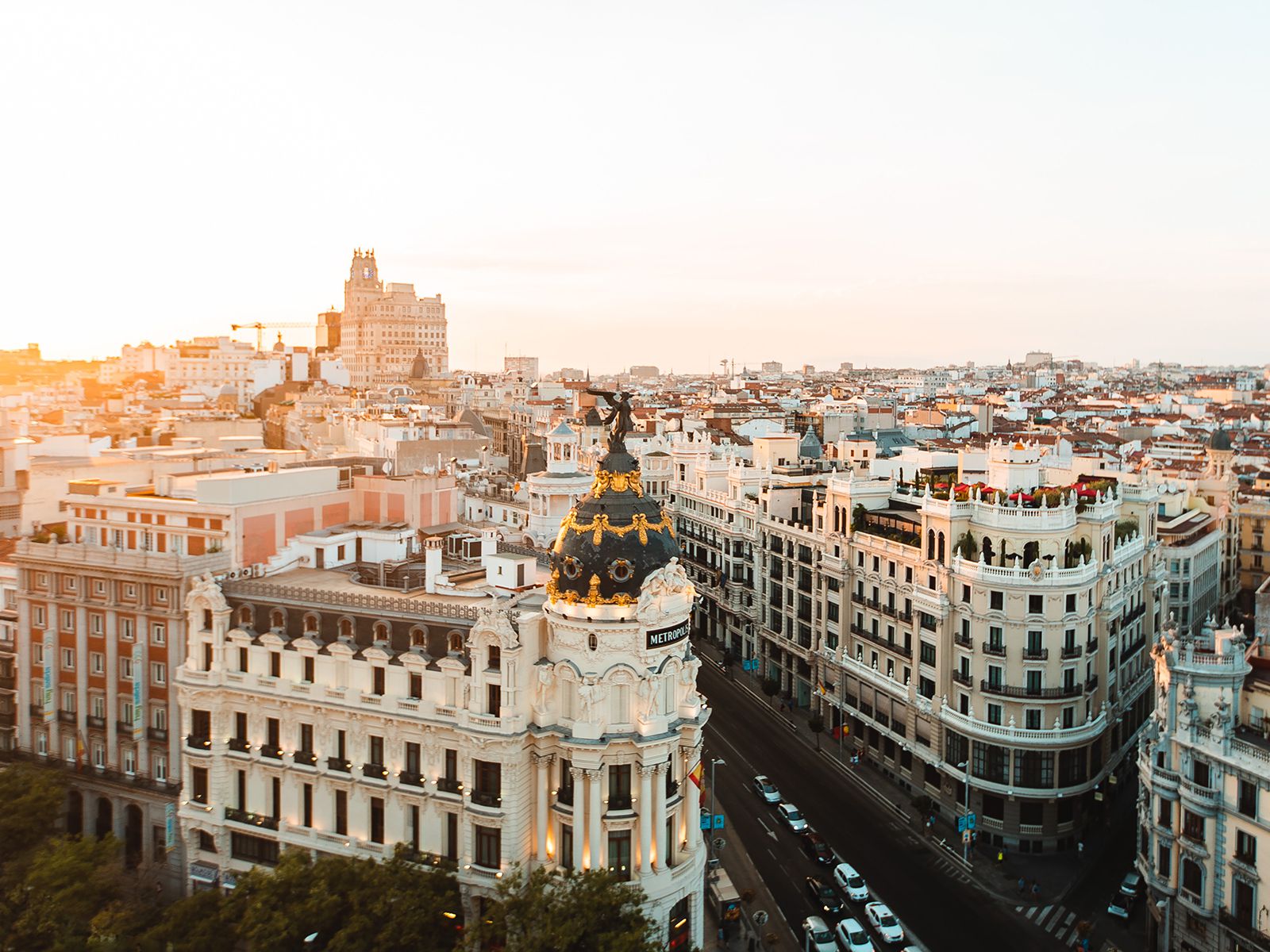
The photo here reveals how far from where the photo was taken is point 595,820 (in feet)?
172

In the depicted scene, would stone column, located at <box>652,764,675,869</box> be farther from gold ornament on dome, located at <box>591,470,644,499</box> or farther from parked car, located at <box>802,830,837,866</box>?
parked car, located at <box>802,830,837,866</box>

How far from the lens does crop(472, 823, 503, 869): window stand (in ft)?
176

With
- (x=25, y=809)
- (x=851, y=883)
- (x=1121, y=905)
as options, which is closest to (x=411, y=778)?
(x=25, y=809)

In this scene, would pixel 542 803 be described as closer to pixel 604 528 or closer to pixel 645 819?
pixel 645 819

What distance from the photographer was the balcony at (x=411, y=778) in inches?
2203

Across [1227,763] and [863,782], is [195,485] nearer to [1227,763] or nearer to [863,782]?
[863,782]

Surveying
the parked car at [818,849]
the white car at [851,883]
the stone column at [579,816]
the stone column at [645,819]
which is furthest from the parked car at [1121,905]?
the stone column at [579,816]

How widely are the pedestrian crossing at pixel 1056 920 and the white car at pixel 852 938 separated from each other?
11.3m

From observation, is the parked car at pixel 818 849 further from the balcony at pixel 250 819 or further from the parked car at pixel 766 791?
the balcony at pixel 250 819

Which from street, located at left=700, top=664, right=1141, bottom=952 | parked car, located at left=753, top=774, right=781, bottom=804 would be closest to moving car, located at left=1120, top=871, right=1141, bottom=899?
street, located at left=700, top=664, right=1141, bottom=952

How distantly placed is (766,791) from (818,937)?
720 inches

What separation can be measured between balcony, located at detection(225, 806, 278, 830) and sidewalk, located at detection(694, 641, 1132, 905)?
43.9 m

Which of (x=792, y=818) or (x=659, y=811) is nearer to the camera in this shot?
(x=659, y=811)

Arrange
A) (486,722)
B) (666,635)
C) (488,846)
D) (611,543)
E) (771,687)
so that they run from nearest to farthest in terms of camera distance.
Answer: (486,722) → (611,543) → (488,846) → (666,635) → (771,687)
